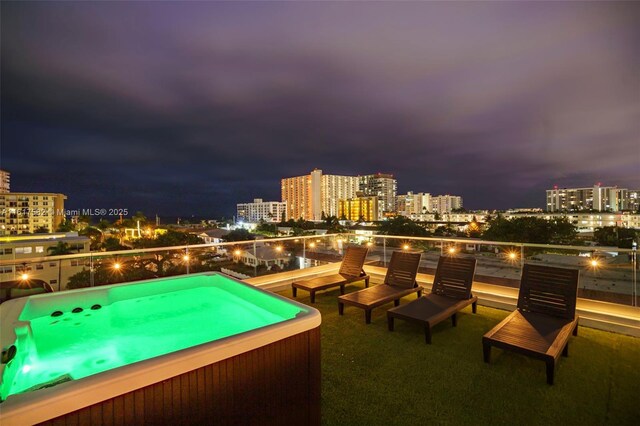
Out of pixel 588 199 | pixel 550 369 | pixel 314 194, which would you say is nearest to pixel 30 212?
pixel 314 194

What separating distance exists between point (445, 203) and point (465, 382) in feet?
493

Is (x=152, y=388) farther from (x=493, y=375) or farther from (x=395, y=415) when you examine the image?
(x=493, y=375)

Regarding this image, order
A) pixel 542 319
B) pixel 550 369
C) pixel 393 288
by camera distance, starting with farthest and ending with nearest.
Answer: pixel 393 288 → pixel 542 319 → pixel 550 369

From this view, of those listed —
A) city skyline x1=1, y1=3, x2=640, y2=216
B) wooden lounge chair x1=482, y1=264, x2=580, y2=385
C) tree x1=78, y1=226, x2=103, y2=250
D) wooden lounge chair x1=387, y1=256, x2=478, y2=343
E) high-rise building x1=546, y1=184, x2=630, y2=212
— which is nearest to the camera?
wooden lounge chair x1=482, y1=264, x2=580, y2=385

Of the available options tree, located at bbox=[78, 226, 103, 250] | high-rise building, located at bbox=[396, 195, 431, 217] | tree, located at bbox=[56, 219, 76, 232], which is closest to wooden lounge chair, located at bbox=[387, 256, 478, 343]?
tree, located at bbox=[78, 226, 103, 250]

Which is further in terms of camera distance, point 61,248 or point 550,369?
point 61,248

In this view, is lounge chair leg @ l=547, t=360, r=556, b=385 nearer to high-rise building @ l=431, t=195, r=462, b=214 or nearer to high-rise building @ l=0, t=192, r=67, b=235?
high-rise building @ l=0, t=192, r=67, b=235

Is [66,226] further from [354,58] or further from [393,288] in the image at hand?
[393,288]

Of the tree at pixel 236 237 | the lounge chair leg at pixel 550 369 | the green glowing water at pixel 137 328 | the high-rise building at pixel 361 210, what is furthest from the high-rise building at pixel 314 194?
the lounge chair leg at pixel 550 369

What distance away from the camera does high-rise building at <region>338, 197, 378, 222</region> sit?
93750mm

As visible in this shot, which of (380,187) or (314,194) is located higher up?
(380,187)

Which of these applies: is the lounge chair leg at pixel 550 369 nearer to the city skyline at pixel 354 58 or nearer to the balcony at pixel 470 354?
the balcony at pixel 470 354

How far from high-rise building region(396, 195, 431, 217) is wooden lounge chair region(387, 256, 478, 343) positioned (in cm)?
11574

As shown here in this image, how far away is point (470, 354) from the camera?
3568 mm
